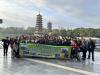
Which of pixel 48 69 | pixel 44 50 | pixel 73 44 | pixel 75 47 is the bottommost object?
pixel 48 69

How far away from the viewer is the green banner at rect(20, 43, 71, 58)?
922 inches

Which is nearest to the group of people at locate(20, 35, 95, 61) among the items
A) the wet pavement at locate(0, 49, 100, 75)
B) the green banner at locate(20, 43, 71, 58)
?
the green banner at locate(20, 43, 71, 58)

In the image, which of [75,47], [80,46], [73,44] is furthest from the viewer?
[80,46]

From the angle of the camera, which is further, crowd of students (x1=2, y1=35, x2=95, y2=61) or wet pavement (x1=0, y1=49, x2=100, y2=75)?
crowd of students (x1=2, y1=35, x2=95, y2=61)

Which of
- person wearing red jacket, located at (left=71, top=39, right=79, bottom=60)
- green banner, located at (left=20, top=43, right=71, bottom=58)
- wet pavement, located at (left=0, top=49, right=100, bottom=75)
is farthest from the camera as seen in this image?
green banner, located at (left=20, top=43, right=71, bottom=58)

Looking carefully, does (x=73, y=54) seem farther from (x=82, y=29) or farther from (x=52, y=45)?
(x=82, y=29)

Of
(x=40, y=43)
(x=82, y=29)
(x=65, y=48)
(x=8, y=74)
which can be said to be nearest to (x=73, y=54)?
(x=65, y=48)

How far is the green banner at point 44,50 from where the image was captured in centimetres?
2342

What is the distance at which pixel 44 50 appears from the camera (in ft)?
78.6

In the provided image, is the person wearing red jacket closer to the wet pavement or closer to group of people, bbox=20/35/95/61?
group of people, bbox=20/35/95/61

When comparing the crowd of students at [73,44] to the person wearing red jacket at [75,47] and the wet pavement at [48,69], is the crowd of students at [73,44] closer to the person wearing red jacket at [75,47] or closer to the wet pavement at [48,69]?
the person wearing red jacket at [75,47]

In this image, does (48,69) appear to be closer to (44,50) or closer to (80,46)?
(44,50)

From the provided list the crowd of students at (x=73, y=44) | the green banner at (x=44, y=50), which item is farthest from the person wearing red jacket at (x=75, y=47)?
the green banner at (x=44, y=50)

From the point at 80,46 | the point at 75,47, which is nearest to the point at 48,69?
the point at 75,47
